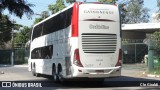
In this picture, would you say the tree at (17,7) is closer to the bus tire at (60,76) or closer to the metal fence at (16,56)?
the bus tire at (60,76)

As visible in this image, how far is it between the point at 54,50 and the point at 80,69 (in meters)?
4.38

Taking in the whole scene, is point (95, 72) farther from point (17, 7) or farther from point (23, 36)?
point (23, 36)

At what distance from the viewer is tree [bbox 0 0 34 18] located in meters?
16.0

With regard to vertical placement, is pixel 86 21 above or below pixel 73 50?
above

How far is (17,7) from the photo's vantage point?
16375 millimetres

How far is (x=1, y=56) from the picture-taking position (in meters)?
69.3

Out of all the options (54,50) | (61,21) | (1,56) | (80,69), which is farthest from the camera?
(1,56)

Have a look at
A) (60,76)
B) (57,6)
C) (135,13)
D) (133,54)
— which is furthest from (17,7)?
(135,13)

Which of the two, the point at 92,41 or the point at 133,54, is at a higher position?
the point at 92,41

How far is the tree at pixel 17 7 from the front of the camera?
16036 millimetres

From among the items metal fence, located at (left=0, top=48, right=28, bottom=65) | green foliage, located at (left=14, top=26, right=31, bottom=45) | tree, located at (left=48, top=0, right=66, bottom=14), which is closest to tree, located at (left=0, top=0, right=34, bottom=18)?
tree, located at (left=48, top=0, right=66, bottom=14)

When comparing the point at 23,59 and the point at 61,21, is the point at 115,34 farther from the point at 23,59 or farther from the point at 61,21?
the point at 23,59

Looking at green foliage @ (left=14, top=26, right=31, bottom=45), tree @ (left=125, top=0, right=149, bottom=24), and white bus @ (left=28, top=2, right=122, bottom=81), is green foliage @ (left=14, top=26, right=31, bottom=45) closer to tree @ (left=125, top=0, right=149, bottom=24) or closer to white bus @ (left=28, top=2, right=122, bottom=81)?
tree @ (left=125, top=0, right=149, bottom=24)

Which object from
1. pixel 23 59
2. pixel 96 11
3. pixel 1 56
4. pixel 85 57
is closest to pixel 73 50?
pixel 85 57
